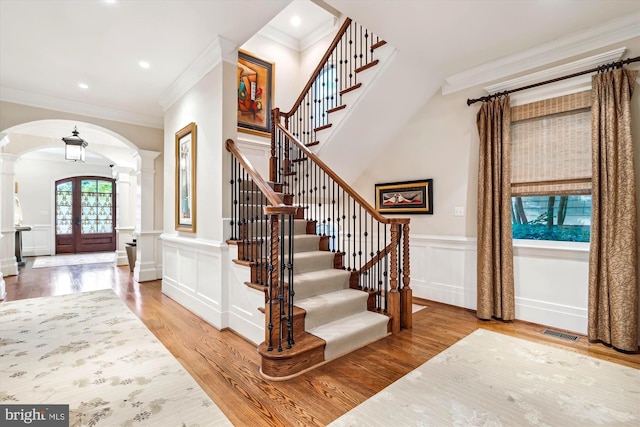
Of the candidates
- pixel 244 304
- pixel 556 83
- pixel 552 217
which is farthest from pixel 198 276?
pixel 556 83

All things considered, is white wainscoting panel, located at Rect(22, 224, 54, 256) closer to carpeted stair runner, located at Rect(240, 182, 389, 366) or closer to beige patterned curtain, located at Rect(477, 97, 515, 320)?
carpeted stair runner, located at Rect(240, 182, 389, 366)

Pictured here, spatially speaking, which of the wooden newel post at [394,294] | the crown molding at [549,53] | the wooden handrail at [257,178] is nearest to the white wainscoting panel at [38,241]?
the wooden handrail at [257,178]

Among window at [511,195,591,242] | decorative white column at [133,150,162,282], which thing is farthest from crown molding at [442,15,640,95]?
decorative white column at [133,150,162,282]

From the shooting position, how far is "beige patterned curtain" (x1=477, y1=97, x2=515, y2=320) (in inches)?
131

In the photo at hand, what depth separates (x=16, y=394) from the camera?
1.96 m

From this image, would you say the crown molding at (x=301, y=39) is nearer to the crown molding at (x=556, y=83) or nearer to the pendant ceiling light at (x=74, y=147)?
the crown molding at (x=556, y=83)

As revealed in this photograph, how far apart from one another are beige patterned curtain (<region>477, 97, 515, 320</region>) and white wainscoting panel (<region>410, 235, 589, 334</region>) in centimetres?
20

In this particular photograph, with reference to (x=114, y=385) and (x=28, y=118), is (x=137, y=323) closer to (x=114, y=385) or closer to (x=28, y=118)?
(x=114, y=385)

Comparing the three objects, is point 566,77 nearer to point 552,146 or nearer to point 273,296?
point 552,146

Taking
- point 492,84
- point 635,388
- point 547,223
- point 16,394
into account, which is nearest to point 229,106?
point 16,394

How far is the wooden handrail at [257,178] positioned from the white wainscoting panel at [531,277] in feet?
8.51

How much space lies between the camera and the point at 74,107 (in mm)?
4641

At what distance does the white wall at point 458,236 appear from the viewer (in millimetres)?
3096

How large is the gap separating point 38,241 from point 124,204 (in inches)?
148
